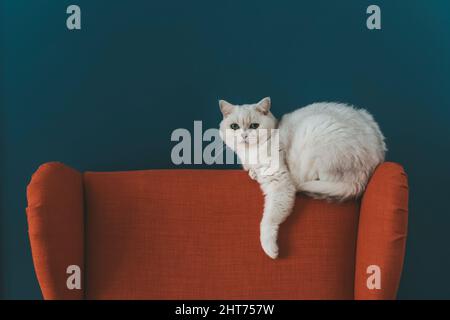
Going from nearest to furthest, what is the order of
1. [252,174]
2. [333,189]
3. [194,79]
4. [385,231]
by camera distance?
[385,231] → [333,189] → [252,174] → [194,79]

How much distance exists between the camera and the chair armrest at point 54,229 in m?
1.70

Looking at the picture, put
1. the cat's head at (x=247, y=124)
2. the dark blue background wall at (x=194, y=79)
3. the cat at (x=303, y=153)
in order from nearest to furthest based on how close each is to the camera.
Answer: the cat at (x=303, y=153) → the cat's head at (x=247, y=124) → the dark blue background wall at (x=194, y=79)

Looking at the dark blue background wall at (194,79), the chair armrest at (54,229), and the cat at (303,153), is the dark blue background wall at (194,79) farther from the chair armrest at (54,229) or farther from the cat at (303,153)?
the chair armrest at (54,229)

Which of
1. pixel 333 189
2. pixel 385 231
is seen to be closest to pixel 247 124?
pixel 333 189

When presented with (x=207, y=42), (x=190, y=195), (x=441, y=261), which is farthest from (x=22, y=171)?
(x=441, y=261)

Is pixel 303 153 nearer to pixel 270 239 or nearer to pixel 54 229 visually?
pixel 270 239

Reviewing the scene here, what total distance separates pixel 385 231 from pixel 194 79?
3.51 feet

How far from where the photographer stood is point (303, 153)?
75.5 inches

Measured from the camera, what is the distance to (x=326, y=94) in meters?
2.34

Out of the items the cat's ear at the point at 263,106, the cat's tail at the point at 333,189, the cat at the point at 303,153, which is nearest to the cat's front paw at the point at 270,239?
the cat at the point at 303,153

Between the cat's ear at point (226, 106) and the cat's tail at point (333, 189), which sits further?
the cat's ear at point (226, 106)

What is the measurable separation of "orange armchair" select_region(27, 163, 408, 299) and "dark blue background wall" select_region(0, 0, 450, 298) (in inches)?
15.9

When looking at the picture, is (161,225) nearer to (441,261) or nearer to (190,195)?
(190,195)

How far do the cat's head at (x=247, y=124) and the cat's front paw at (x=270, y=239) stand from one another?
0.33 m
